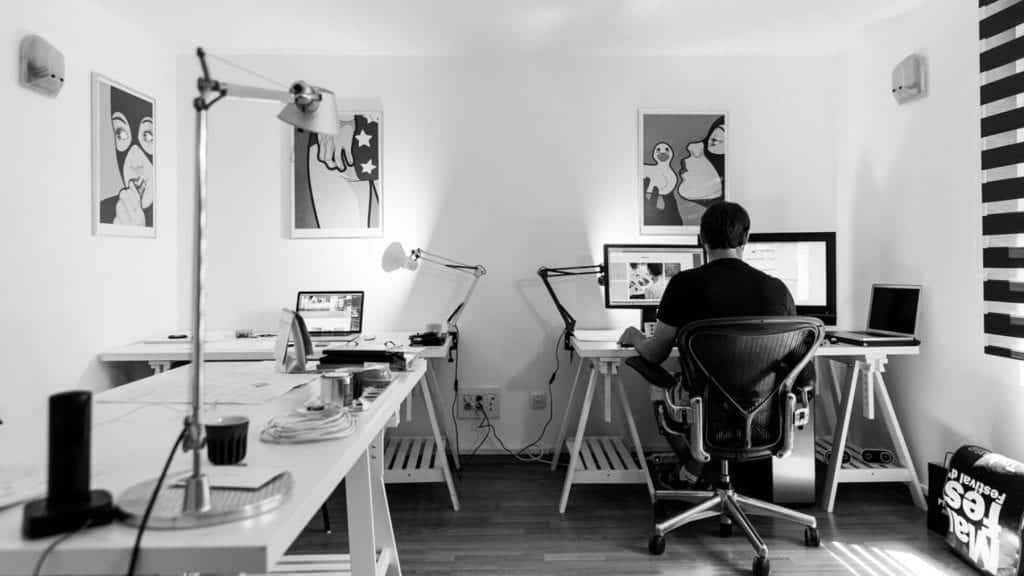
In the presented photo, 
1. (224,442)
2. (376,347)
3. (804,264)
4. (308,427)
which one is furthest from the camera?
(804,264)

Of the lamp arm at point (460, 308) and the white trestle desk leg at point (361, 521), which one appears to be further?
the lamp arm at point (460, 308)

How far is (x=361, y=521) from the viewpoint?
1.44 meters

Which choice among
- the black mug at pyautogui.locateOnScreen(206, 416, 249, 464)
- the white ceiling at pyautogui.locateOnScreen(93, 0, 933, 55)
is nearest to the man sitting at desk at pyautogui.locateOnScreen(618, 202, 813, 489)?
the white ceiling at pyautogui.locateOnScreen(93, 0, 933, 55)

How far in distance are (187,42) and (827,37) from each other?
3320mm

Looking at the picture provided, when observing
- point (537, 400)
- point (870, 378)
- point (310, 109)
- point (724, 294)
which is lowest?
point (537, 400)

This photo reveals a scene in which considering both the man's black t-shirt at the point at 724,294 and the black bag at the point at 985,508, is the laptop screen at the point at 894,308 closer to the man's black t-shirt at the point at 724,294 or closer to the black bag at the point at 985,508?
the black bag at the point at 985,508

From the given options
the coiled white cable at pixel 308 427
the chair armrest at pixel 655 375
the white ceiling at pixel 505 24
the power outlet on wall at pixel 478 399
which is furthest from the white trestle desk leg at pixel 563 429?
the coiled white cable at pixel 308 427

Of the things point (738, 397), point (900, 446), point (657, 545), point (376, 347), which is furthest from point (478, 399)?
point (900, 446)

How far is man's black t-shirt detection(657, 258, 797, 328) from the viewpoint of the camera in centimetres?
198

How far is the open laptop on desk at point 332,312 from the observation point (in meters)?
2.95

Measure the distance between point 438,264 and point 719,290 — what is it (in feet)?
5.29

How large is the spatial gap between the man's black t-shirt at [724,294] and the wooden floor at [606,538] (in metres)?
0.85

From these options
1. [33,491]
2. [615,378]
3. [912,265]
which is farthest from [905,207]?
[33,491]

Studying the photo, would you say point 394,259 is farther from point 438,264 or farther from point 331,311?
point 331,311
